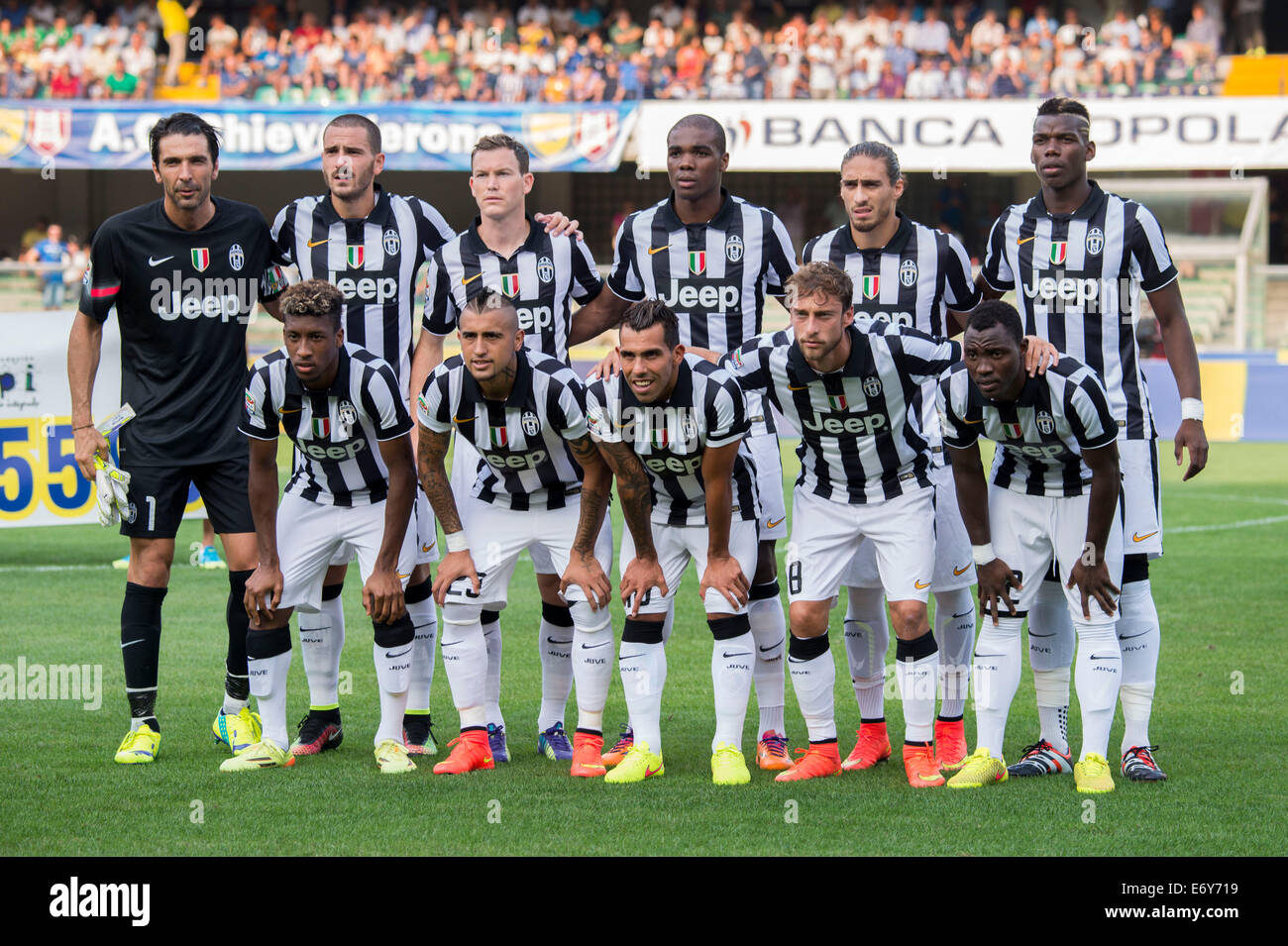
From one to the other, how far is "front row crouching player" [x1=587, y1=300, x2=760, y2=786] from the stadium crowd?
63.5 ft

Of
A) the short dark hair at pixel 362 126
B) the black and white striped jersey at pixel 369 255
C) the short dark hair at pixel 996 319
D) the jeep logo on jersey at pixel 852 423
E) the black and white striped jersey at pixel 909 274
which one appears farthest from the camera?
the black and white striped jersey at pixel 369 255

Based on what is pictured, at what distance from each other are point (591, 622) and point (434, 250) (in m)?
1.61

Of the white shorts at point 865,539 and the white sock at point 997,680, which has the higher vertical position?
the white shorts at point 865,539

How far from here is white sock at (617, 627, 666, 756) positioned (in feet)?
17.6

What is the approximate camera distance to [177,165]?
562 cm

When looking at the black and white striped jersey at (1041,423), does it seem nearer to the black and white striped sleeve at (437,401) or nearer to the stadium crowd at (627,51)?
the black and white striped sleeve at (437,401)

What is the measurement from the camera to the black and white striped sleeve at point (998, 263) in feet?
18.4

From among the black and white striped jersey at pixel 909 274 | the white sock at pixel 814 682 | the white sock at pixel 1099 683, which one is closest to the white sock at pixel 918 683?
the white sock at pixel 814 682

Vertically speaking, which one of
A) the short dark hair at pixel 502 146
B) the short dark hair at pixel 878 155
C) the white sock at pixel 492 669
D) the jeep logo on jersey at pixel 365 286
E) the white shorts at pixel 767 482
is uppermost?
the short dark hair at pixel 502 146

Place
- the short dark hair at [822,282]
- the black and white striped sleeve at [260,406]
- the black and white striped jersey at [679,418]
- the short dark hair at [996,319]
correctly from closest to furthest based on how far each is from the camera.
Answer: the short dark hair at [996,319], the short dark hair at [822,282], the black and white striped jersey at [679,418], the black and white striped sleeve at [260,406]

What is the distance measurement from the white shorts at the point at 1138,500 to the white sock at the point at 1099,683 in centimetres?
35

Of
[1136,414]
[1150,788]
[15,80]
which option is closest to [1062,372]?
[1136,414]

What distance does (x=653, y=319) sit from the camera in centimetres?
509

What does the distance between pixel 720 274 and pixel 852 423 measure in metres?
0.89
